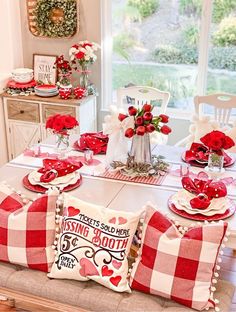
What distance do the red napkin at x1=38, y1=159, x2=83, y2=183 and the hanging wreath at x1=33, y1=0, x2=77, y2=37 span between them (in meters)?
1.92

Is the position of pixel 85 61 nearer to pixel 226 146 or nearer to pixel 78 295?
pixel 226 146

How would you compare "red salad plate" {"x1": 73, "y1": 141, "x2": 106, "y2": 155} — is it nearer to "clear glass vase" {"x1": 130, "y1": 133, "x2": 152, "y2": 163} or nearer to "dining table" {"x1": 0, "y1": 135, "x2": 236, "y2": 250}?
"dining table" {"x1": 0, "y1": 135, "x2": 236, "y2": 250}

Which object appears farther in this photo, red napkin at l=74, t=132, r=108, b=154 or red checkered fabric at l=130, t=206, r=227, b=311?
red napkin at l=74, t=132, r=108, b=154

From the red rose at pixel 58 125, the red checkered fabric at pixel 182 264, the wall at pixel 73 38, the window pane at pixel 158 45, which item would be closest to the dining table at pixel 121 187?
the red checkered fabric at pixel 182 264

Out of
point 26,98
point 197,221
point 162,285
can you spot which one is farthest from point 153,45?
point 162,285

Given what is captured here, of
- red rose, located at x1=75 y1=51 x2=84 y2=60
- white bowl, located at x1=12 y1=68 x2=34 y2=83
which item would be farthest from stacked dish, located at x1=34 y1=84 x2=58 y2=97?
red rose, located at x1=75 y1=51 x2=84 y2=60

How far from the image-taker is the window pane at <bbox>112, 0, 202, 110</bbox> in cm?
395

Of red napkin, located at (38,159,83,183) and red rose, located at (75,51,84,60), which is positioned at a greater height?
red rose, located at (75,51,84,60)

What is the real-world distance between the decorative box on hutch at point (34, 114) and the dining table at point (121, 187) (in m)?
1.11

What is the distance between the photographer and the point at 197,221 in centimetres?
208

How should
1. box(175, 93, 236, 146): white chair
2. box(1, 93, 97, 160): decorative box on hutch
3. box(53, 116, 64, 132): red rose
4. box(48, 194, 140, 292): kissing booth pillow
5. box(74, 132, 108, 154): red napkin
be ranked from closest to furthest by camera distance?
box(48, 194, 140, 292): kissing booth pillow, box(53, 116, 64, 132): red rose, box(74, 132, 108, 154): red napkin, box(175, 93, 236, 146): white chair, box(1, 93, 97, 160): decorative box on hutch

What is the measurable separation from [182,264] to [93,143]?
1161 millimetres

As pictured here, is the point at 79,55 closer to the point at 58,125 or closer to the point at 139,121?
the point at 58,125

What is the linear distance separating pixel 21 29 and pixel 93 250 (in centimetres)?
291
